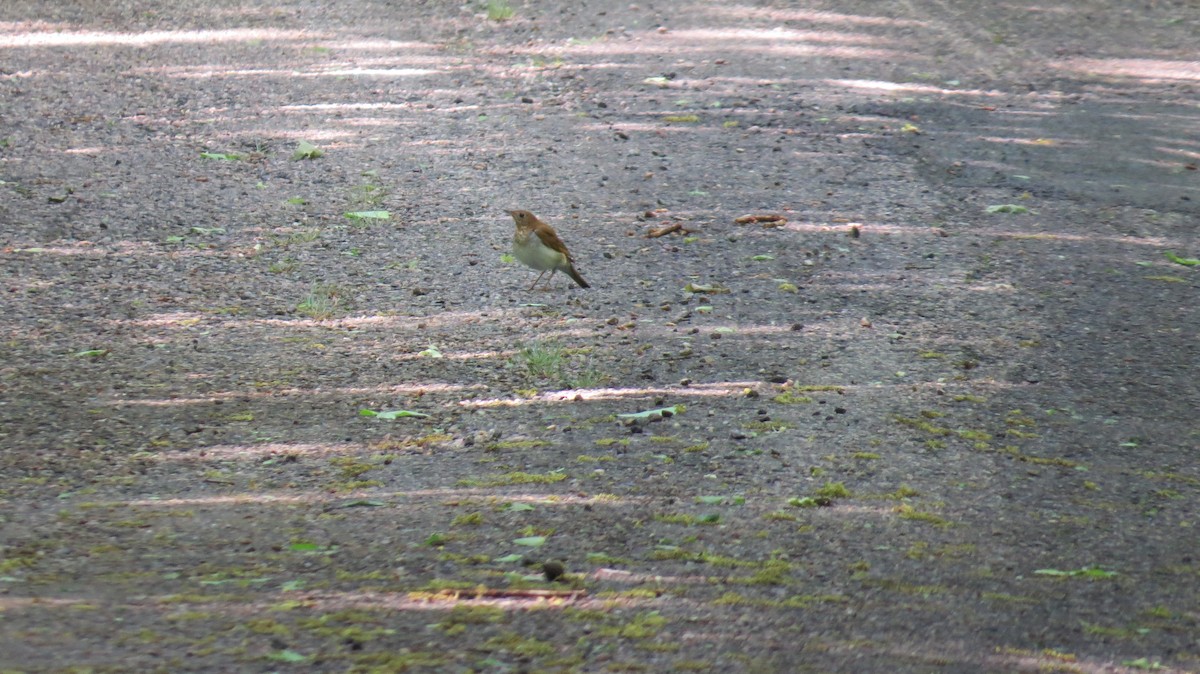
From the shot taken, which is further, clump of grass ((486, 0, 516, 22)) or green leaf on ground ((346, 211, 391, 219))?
clump of grass ((486, 0, 516, 22))

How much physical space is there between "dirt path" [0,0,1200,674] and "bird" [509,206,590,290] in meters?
0.22

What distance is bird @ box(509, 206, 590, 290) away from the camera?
6473 mm

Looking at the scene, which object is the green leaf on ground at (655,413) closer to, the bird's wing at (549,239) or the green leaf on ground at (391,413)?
the green leaf on ground at (391,413)

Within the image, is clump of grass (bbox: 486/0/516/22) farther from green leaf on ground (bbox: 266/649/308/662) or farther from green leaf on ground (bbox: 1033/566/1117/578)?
green leaf on ground (bbox: 266/649/308/662)

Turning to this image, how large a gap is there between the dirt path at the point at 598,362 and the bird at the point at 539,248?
219mm

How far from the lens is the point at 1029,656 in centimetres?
354

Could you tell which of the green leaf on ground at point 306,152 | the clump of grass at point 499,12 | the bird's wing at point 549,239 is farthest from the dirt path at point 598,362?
the clump of grass at point 499,12

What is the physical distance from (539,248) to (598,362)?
36.9 inches

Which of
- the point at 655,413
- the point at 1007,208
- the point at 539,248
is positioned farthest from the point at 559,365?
the point at 1007,208

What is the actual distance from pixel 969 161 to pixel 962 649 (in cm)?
580

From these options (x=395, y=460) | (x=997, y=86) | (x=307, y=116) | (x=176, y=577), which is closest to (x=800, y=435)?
(x=395, y=460)

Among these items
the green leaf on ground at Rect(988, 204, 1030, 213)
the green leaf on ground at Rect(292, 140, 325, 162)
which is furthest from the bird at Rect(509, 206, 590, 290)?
the green leaf on ground at Rect(988, 204, 1030, 213)

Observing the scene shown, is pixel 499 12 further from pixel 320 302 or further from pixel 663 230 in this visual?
pixel 320 302

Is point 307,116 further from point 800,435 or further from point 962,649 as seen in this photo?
point 962,649
